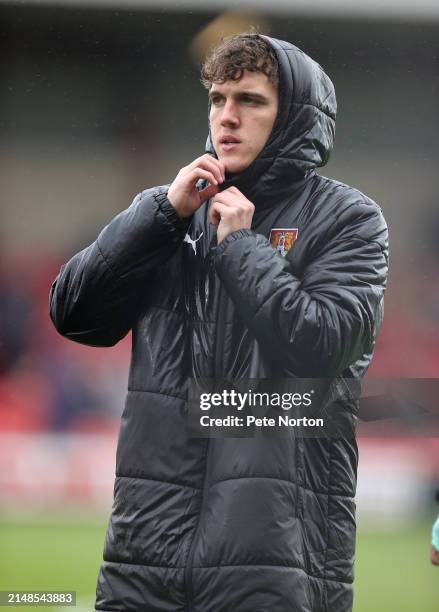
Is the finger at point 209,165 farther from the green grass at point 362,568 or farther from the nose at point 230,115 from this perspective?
the green grass at point 362,568

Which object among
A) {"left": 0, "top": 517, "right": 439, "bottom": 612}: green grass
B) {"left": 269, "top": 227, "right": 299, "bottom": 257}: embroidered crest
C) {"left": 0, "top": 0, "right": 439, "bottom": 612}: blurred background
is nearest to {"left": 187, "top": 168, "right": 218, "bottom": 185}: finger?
{"left": 269, "top": 227, "right": 299, "bottom": 257}: embroidered crest

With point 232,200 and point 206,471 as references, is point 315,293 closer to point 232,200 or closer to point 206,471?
→ point 232,200

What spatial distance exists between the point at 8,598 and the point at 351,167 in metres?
0.93

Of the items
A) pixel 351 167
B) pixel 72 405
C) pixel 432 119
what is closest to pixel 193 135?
pixel 351 167

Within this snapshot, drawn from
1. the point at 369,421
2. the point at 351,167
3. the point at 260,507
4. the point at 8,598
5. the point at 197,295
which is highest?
the point at 351,167

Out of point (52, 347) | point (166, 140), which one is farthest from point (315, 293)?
point (52, 347)

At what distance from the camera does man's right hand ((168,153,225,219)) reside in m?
1.21

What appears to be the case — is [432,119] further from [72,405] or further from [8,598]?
[72,405]

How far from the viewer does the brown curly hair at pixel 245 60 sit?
1.26m

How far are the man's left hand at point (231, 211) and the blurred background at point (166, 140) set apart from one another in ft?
1.40

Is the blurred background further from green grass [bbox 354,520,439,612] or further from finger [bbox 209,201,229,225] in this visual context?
finger [bbox 209,201,229,225]

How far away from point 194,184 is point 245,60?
18 centimetres

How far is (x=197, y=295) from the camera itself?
1.26 meters

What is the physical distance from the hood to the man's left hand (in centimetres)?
6
